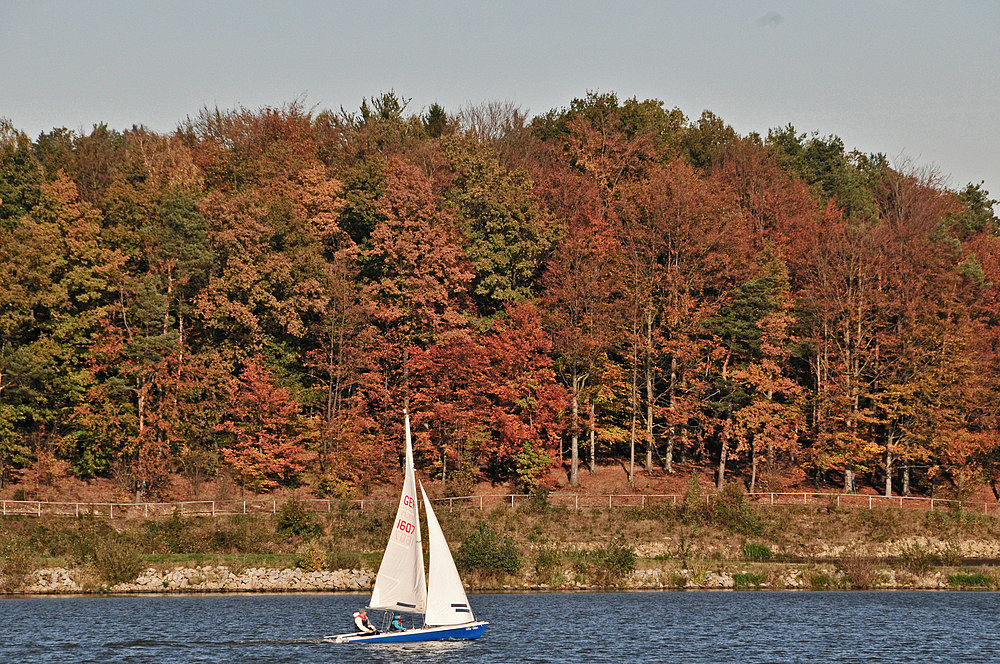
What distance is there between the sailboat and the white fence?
2692 centimetres

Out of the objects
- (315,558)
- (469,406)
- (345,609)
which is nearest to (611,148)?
(469,406)

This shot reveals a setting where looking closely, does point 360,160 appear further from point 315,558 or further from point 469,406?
point 315,558

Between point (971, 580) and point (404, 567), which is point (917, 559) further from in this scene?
point (404, 567)

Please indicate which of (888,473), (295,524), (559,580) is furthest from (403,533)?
(888,473)

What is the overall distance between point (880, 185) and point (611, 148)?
23131mm

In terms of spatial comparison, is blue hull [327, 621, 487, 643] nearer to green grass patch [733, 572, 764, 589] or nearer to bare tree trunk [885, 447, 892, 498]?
green grass patch [733, 572, 764, 589]

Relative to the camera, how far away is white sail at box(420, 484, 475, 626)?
43750 mm

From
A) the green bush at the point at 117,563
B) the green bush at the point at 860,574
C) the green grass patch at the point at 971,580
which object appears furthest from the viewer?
the green grass patch at the point at 971,580

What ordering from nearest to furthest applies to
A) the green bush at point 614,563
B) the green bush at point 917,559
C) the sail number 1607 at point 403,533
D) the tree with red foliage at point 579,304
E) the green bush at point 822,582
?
the sail number 1607 at point 403,533
the green bush at point 822,582
the green bush at point 614,563
the green bush at point 917,559
the tree with red foliage at point 579,304

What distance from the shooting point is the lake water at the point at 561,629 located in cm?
4203

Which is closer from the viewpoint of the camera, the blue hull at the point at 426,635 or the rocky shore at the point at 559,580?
the blue hull at the point at 426,635

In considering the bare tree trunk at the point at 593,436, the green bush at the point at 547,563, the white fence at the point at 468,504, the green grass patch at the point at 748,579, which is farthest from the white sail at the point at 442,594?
the bare tree trunk at the point at 593,436

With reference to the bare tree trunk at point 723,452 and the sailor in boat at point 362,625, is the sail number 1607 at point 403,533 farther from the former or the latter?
the bare tree trunk at point 723,452

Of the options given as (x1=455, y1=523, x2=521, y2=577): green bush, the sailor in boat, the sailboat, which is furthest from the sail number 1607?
(x1=455, y1=523, x2=521, y2=577): green bush
